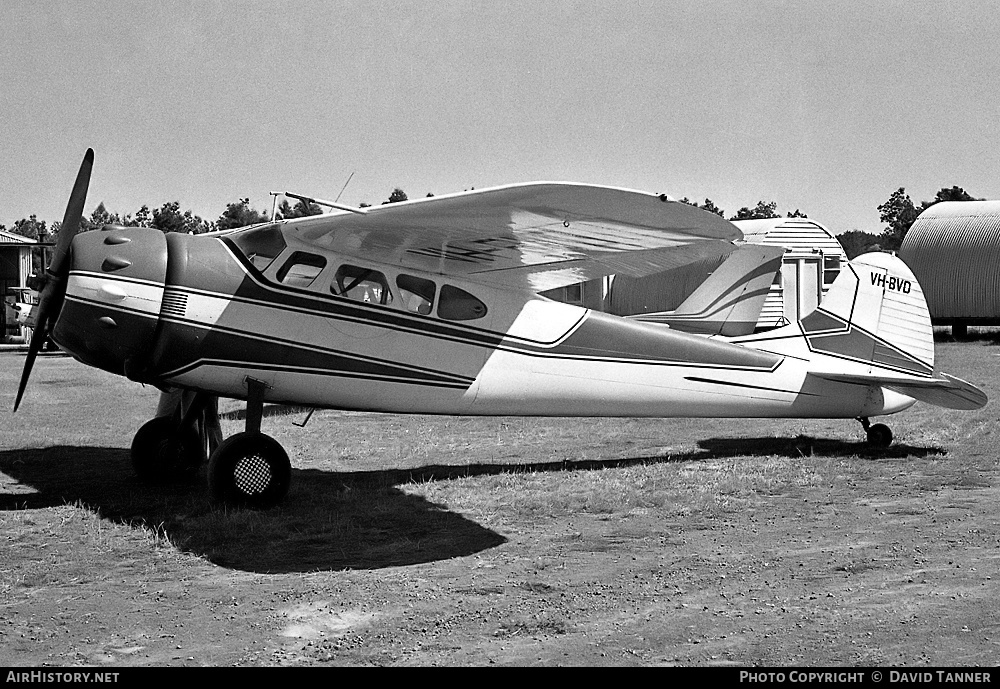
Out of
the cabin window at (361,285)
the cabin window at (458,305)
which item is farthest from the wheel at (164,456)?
the cabin window at (458,305)

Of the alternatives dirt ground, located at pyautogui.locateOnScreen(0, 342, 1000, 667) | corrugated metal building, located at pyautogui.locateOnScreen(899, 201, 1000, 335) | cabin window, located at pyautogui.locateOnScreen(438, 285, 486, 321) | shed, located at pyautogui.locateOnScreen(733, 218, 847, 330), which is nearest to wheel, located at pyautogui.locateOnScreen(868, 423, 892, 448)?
dirt ground, located at pyautogui.locateOnScreen(0, 342, 1000, 667)

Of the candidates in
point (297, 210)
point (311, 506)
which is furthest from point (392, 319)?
point (297, 210)

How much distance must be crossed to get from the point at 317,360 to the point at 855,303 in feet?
19.6

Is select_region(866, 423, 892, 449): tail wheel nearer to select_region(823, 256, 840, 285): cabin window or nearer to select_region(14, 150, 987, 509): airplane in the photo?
select_region(14, 150, 987, 509): airplane

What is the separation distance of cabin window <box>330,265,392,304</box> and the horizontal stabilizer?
15.5 ft

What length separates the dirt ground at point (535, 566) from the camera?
452cm

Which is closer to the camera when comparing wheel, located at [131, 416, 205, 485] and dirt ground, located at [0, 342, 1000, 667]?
dirt ground, located at [0, 342, 1000, 667]

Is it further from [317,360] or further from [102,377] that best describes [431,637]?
[102,377]

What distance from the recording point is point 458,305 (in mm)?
8375

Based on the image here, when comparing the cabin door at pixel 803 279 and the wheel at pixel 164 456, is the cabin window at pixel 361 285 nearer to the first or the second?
the wheel at pixel 164 456

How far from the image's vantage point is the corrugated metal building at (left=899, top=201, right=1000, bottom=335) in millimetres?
32469

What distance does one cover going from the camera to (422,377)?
8.20m

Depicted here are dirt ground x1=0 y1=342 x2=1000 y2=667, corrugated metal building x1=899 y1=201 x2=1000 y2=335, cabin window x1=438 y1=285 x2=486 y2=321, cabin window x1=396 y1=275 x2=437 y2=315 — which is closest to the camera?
dirt ground x1=0 y1=342 x2=1000 y2=667
